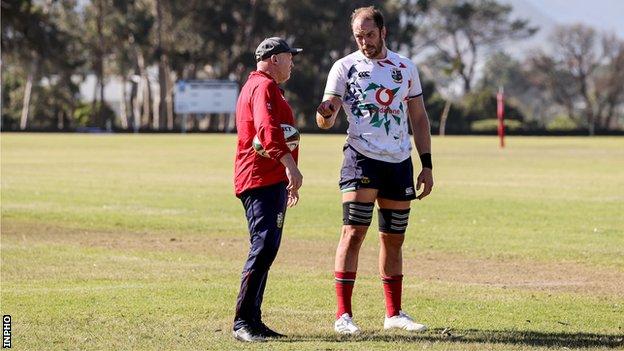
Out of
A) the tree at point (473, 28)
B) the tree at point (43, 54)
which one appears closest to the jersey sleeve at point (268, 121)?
the tree at point (43, 54)

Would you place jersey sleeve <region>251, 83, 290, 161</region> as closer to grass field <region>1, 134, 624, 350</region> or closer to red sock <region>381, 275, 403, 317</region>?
grass field <region>1, 134, 624, 350</region>

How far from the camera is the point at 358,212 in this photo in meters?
9.78

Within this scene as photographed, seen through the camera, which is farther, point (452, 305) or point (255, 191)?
point (452, 305)

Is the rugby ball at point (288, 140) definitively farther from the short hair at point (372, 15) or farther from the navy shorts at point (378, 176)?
the short hair at point (372, 15)

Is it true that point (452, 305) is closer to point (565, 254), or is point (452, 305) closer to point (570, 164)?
point (565, 254)

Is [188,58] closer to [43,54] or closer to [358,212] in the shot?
[43,54]

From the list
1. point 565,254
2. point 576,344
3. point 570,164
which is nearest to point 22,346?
point 576,344

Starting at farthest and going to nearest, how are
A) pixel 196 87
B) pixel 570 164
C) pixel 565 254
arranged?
1. pixel 196 87
2. pixel 570 164
3. pixel 565 254

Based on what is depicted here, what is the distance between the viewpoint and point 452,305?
37.4 feet

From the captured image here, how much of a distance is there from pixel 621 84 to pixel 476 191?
9997cm

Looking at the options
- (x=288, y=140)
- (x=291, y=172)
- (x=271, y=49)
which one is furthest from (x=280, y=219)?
(x=271, y=49)

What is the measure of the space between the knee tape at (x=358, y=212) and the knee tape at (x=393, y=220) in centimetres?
17

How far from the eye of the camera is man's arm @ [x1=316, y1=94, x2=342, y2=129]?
31.2 feet

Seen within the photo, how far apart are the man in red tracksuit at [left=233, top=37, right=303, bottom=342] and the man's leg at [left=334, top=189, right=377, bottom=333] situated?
507mm
